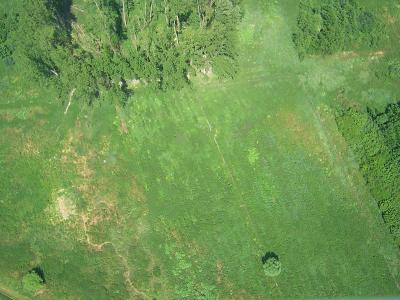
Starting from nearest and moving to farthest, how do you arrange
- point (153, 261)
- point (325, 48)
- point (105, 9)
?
point (153, 261) → point (105, 9) → point (325, 48)

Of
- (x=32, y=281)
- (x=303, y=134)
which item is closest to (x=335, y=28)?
(x=303, y=134)

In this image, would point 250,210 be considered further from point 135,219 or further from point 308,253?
point 135,219

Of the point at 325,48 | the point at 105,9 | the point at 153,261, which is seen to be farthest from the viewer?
the point at 325,48

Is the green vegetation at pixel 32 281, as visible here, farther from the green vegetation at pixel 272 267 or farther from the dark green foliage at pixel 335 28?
the dark green foliage at pixel 335 28

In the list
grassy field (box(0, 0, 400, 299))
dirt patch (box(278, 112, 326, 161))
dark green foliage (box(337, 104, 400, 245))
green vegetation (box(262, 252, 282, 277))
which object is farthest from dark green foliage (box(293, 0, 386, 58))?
green vegetation (box(262, 252, 282, 277))

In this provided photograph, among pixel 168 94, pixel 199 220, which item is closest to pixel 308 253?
pixel 199 220

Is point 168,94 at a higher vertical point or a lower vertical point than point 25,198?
higher

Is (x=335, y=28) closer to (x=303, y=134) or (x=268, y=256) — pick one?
(x=303, y=134)
